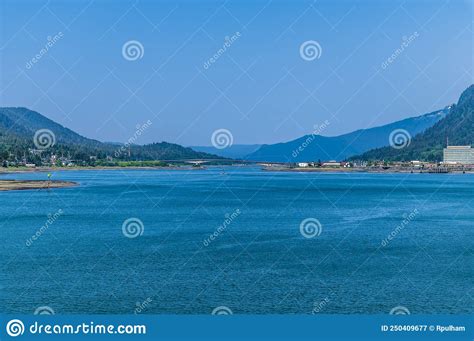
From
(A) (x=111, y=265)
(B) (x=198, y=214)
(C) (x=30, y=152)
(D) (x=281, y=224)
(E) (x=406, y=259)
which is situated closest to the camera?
(A) (x=111, y=265)

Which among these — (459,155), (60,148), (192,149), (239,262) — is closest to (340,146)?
(192,149)

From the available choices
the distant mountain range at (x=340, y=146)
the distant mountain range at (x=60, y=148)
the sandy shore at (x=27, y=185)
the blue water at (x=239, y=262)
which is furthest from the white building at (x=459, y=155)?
the distant mountain range at (x=340, y=146)

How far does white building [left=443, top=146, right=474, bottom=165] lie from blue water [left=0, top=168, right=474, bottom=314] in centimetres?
6792

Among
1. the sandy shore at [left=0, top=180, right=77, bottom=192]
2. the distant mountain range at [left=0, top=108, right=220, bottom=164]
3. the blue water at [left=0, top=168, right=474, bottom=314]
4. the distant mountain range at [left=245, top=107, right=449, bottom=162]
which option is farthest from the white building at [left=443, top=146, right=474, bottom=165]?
the distant mountain range at [left=245, top=107, right=449, bottom=162]

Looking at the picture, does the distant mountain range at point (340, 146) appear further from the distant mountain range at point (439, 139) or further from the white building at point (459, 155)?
the white building at point (459, 155)

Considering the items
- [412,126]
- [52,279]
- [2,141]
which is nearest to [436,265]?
[52,279]

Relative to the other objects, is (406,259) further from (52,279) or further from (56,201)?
(56,201)

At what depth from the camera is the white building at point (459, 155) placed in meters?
96.4

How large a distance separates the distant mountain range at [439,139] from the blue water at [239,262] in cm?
7485

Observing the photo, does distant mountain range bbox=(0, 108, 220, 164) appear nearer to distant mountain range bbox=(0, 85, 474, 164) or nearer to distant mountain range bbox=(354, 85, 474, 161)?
distant mountain range bbox=(0, 85, 474, 164)

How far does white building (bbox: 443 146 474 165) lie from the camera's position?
96.4 metres

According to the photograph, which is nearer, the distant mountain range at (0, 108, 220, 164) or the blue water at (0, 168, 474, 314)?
the blue water at (0, 168, 474, 314)

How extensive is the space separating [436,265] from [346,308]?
5778mm

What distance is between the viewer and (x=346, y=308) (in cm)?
1221
